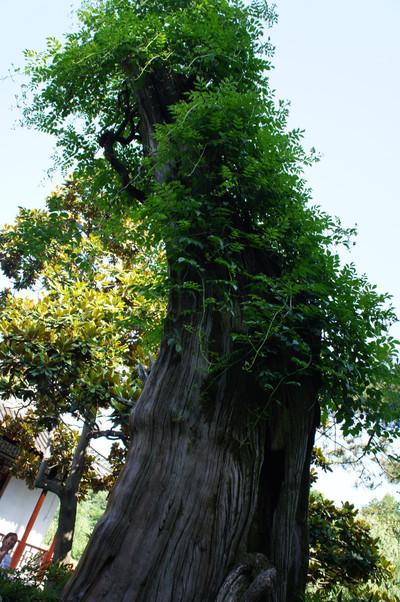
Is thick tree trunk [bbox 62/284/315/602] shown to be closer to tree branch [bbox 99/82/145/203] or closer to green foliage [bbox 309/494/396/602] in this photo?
tree branch [bbox 99/82/145/203]

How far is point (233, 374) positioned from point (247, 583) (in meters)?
1.22

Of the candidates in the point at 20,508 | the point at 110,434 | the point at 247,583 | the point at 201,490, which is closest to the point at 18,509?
the point at 20,508

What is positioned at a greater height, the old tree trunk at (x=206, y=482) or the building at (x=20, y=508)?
the building at (x=20, y=508)

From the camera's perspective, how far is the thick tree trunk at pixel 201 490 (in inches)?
107

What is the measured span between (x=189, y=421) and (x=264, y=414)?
494mm

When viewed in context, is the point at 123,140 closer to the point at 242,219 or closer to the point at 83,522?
the point at 242,219

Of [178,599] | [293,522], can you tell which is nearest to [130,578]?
[178,599]

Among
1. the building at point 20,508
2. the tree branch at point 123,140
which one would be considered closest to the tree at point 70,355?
the tree branch at point 123,140

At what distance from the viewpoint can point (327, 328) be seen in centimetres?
349

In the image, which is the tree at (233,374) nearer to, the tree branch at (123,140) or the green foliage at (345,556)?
the tree branch at (123,140)

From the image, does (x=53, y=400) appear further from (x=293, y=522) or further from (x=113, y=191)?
(x=293, y=522)

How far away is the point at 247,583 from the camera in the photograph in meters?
2.73

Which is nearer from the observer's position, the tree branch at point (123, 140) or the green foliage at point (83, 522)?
the tree branch at point (123, 140)

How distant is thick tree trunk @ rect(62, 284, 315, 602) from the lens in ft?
8.91
